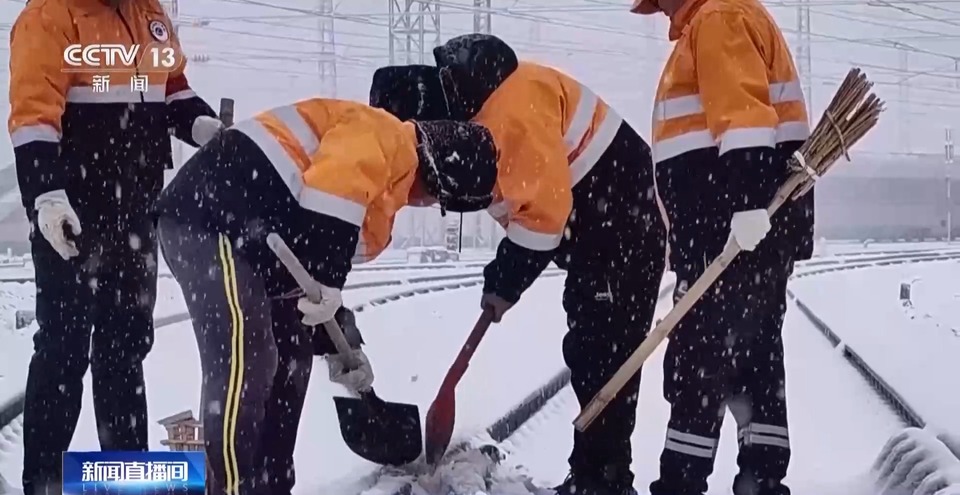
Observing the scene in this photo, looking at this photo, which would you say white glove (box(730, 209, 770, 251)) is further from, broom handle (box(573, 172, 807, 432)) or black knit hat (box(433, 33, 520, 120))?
black knit hat (box(433, 33, 520, 120))

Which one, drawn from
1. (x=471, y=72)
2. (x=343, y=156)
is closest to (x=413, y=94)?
(x=471, y=72)

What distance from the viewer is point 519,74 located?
1872 mm

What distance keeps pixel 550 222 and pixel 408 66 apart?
1.47 feet

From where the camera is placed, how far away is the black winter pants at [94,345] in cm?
186

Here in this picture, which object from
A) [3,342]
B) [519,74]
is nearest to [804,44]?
[519,74]

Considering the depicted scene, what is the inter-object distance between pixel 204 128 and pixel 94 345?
50 centimetres

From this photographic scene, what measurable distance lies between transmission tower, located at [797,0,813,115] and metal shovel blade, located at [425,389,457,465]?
3.13 feet

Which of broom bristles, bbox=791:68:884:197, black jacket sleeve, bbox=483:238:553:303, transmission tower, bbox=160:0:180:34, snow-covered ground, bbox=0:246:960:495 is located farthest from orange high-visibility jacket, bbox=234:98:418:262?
broom bristles, bbox=791:68:884:197

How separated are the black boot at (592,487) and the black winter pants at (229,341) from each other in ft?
2.16

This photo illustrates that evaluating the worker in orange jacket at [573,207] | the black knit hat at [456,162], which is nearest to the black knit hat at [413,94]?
the worker in orange jacket at [573,207]

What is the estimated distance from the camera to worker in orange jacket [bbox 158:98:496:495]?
5.08 ft

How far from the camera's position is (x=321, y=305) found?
1.61 m

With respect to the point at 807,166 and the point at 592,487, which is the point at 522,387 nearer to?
the point at 592,487

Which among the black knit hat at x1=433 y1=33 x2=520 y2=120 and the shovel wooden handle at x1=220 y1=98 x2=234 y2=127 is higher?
the black knit hat at x1=433 y1=33 x2=520 y2=120
